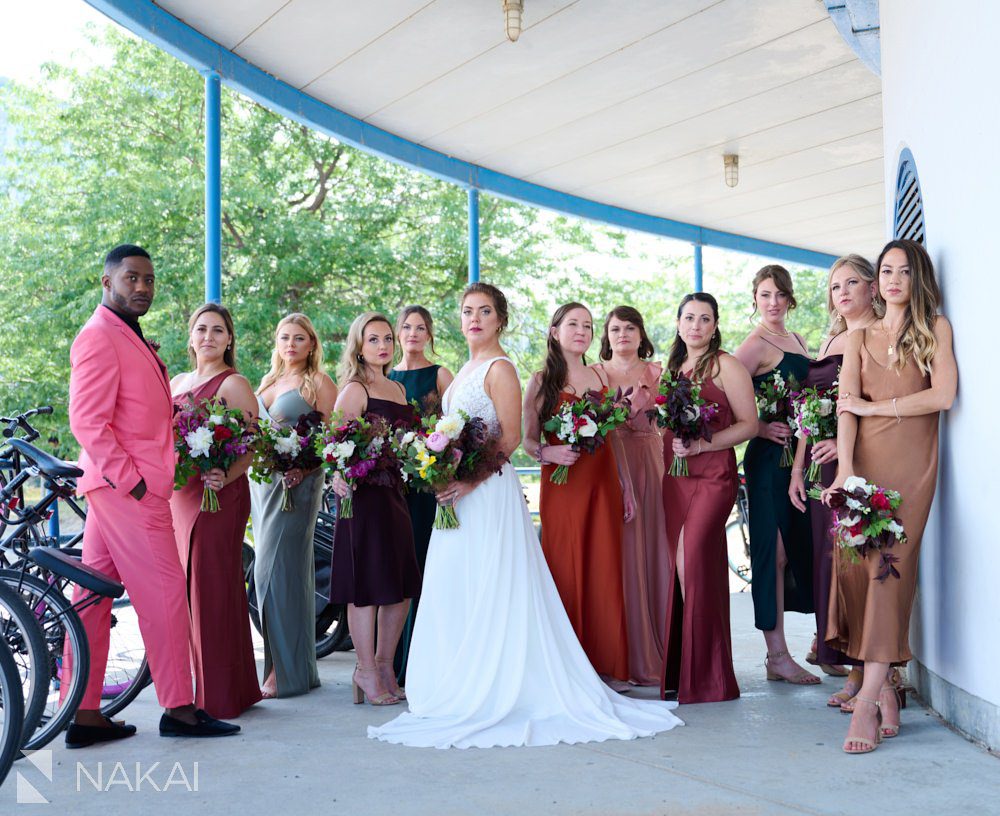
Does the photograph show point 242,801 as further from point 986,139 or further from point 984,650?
point 986,139

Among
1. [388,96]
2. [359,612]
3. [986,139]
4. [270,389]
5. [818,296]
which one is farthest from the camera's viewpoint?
[818,296]

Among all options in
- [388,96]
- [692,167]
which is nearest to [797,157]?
[692,167]

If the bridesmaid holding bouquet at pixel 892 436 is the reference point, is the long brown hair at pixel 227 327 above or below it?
above

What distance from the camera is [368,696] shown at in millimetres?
5449

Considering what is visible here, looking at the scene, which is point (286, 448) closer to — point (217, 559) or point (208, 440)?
point (208, 440)

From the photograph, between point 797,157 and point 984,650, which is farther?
point 797,157

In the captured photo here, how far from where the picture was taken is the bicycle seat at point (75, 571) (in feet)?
14.0

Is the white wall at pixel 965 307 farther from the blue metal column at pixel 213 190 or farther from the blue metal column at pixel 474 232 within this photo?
the blue metal column at pixel 474 232

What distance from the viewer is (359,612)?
18.0 ft

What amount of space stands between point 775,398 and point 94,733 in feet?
12.4

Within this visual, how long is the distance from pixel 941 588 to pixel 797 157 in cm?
660

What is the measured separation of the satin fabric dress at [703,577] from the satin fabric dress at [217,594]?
220 cm

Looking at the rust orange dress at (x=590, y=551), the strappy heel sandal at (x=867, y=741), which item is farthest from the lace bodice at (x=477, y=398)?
the strappy heel sandal at (x=867, y=741)

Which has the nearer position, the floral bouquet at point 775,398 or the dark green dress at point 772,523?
the floral bouquet at point 775,398
